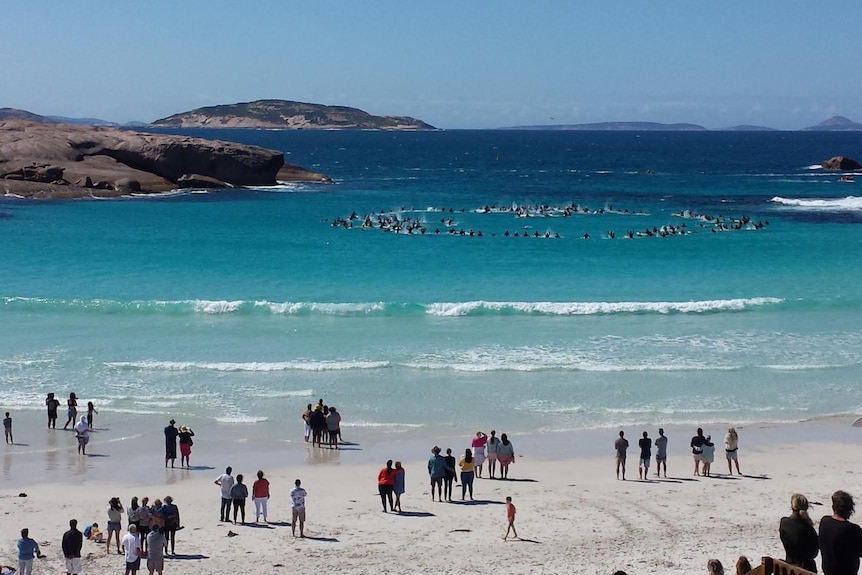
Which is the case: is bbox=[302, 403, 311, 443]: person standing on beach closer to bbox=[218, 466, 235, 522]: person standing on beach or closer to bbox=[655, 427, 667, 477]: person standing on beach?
bbox=[218, 466, 235, 522]: person standing on beach

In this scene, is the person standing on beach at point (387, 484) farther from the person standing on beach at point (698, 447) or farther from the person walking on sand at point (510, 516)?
the person standing on beach at point (698, 447)

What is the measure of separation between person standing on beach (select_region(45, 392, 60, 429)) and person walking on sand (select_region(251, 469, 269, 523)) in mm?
7377

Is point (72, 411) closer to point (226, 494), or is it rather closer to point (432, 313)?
point (226, 494)

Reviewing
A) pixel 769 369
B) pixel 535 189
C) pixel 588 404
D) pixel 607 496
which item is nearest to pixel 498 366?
pixel 588 404

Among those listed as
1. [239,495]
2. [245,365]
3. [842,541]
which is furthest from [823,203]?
[842,541]

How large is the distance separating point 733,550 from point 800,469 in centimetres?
511

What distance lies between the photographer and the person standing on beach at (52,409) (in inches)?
873

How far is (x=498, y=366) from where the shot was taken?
2709 centimetres

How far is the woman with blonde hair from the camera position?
877cm

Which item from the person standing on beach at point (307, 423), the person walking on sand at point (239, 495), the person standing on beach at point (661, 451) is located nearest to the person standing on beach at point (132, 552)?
the person walking on sand at point (239, 495)

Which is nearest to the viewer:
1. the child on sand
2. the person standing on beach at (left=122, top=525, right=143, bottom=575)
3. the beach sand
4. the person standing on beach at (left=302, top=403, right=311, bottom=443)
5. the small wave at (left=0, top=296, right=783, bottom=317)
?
the person standing on beach at (left=122, top=525, right=143, bottom=575)

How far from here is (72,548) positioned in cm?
1420

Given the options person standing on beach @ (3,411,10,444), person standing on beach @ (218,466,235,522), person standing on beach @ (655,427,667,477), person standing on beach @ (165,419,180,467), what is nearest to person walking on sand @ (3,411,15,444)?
person standing on beach @ (3,411,10,444)

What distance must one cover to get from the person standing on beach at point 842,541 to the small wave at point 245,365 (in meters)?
19.6
